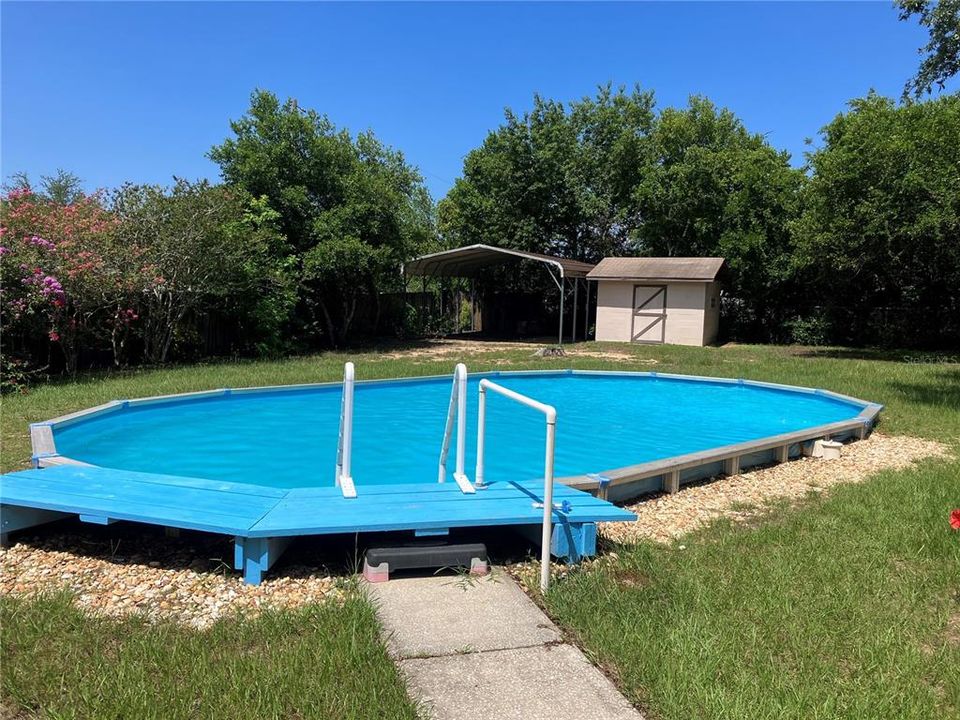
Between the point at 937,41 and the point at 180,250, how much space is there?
44.5ft

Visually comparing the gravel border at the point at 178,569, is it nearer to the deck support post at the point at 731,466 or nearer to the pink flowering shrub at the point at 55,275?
the deck support post at the point at 731,466

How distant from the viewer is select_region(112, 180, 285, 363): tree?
13.2 m

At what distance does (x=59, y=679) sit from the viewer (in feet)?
8.33

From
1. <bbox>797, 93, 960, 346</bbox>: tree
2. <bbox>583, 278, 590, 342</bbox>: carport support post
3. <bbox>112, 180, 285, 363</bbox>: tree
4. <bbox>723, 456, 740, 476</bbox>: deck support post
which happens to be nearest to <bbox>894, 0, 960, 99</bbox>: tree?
<bbox>797, 93, 960, 346</bbox>: tree

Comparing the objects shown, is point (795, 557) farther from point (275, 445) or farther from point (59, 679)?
point (275, 445)

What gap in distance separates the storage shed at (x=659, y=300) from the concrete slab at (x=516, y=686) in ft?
66.6

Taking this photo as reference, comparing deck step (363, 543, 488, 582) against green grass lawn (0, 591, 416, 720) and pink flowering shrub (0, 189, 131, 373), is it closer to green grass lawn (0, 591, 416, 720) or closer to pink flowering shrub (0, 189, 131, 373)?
green grass lawn (0, 591, 416, 720)

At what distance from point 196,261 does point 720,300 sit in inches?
715

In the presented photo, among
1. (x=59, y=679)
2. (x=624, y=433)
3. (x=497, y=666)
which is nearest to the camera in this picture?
(x=59, y=679)

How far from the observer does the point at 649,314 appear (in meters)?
22.9

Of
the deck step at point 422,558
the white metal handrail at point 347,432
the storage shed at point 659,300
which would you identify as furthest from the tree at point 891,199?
the deck step at point 422,558

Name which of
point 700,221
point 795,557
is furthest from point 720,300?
point 795,557

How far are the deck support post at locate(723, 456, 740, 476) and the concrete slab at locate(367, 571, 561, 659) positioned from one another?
11.7 ft

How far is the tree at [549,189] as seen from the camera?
28344mm
